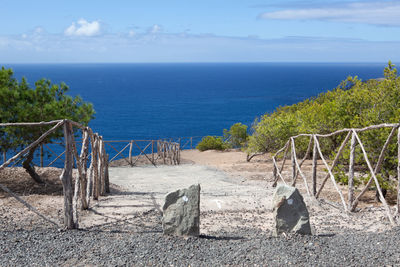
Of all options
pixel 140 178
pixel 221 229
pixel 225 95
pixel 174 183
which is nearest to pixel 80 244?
pixel 221 229

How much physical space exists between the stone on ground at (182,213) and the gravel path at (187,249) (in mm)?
172

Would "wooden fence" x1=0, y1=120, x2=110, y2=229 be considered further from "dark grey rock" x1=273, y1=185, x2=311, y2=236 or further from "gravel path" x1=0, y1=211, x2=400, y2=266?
"dark grey rock" x1=273, y1=185, x2=311, y2=236

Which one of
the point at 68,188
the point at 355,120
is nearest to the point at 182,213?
the point at 68,188

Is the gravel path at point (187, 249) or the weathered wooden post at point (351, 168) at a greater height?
the weathered wooden post at point (351, 168)

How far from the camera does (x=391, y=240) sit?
21.2 feet

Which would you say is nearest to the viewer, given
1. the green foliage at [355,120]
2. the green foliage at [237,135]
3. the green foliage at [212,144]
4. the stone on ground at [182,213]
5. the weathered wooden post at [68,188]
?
the stone on ground at [182,213]

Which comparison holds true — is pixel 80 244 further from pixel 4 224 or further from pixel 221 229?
pixel 221 229

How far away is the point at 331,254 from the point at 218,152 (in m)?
30.8

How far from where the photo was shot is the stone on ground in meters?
6.71

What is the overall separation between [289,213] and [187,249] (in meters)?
1.89

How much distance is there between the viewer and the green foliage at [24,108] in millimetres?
11172

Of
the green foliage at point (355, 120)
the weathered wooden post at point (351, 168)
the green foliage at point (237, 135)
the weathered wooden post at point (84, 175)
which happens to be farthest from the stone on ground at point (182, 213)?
the green foliage at point (237, 135)

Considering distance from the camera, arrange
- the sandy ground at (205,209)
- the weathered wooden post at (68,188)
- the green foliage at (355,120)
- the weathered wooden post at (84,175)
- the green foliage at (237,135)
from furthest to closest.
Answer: the green foliage at (237,135)
the green foliage at (355,120)
the weathered wooden post at (84,175)
the sandy ground at (205,209)
the weathered wooden post at (68,188)

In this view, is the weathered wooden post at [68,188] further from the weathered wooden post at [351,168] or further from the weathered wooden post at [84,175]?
the weathered wooden post at [351,168]
